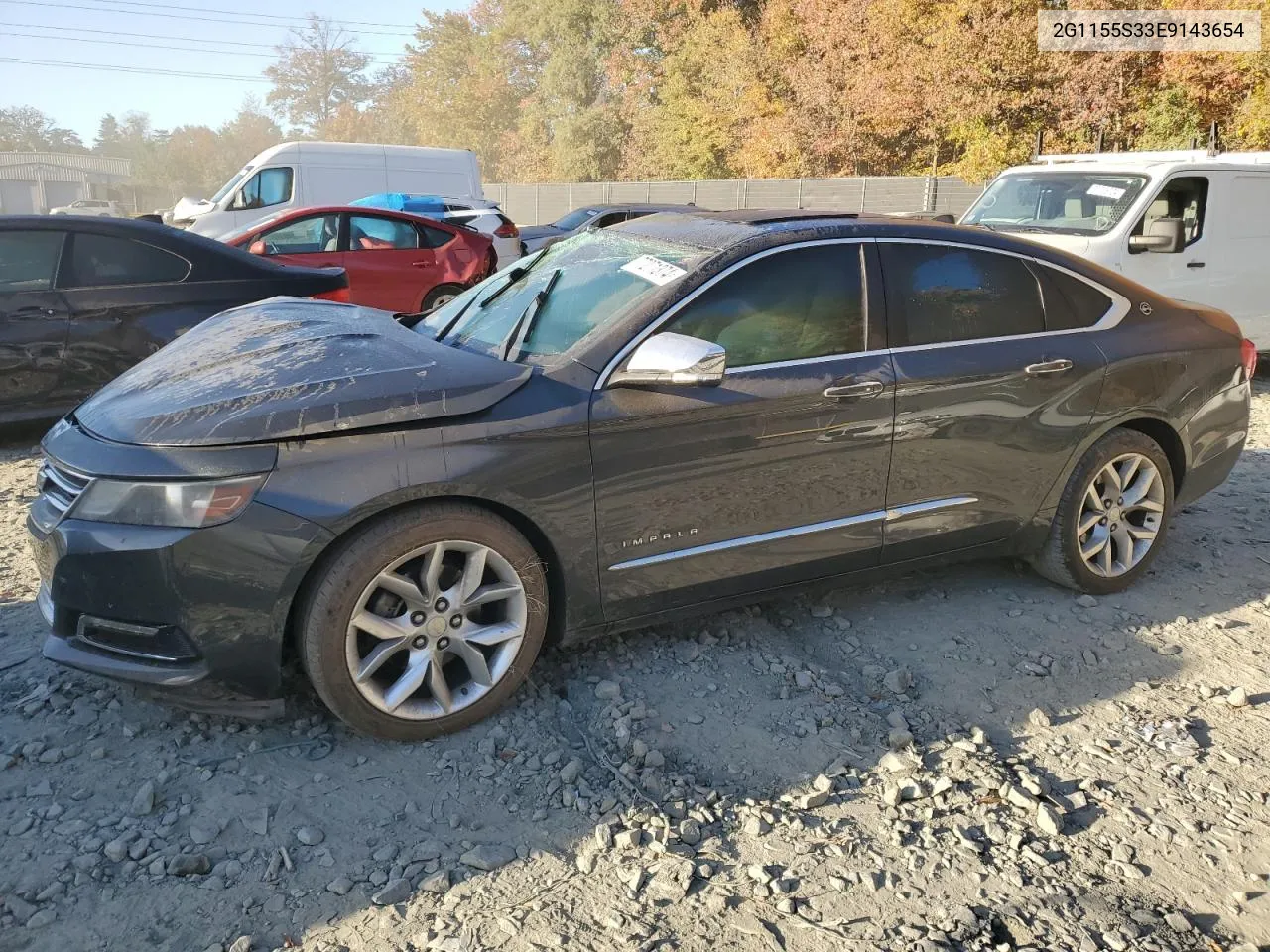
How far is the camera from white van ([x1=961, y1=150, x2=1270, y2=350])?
7711mm

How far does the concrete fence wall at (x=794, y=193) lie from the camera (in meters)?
26.0

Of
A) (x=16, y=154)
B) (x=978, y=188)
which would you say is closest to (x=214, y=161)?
(x=16, y=154)

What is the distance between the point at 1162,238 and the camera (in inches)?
297

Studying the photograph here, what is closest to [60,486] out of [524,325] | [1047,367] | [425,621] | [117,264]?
[425,621]

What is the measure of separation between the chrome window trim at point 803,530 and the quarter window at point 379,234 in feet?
25.4

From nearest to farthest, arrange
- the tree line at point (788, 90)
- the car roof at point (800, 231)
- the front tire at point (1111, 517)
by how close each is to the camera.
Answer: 1. the car roof at point (800, 231)
2. the front tire at point (1111, 517)
3. the tree line at point (788, 90)

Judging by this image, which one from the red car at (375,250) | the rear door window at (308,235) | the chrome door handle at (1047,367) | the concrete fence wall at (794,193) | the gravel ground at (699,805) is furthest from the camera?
the concrete fence wall at (794,193)

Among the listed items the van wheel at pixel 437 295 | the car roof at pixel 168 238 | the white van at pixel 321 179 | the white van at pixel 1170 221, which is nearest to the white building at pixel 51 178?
the white van at pixel 321 179

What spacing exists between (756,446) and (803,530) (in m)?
0.39

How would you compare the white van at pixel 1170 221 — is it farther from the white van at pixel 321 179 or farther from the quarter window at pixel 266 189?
the quarter window at pixel 266 189

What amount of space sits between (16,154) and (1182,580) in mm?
87247

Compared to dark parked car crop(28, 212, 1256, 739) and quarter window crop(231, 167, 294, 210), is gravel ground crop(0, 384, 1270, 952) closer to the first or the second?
dark parked car crop(28, 212, 1256, 739)

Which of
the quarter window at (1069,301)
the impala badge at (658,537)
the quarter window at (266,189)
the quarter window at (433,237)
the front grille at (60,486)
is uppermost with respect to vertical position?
the quarter window at (266,189)

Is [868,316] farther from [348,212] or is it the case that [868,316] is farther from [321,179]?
[321,179]
